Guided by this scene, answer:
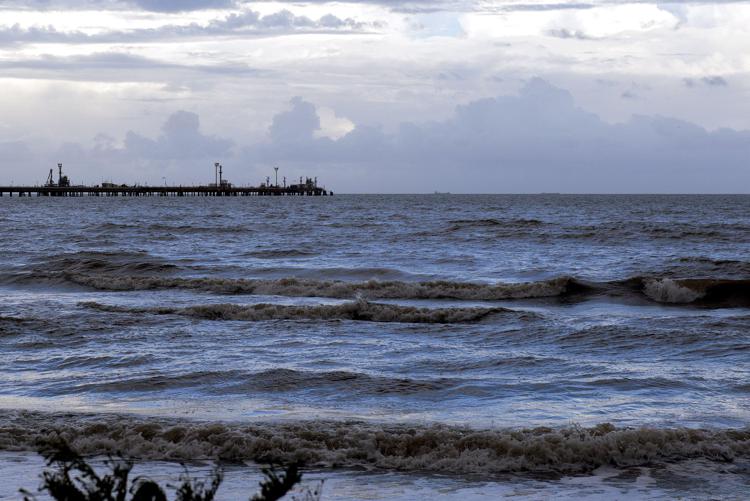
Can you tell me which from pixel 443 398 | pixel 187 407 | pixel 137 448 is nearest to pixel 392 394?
pixel 443 398

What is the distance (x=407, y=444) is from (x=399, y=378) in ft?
10.0

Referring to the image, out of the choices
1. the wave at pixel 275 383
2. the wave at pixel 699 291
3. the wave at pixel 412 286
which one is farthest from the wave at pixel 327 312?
the wave at pixel 275 383

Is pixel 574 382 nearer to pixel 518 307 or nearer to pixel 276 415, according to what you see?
pixel 276 415

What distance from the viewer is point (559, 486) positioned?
24.4 feet

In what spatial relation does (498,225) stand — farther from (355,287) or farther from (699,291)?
(699,291)

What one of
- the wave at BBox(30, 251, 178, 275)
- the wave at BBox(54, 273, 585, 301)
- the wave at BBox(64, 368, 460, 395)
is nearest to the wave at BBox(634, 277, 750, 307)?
the wave at BBox(54, 273, 585, 301)

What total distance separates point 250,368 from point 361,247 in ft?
88.0

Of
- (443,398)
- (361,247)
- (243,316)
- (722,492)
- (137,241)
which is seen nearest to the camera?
(722,492)

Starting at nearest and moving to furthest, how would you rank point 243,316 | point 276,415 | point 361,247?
1. point 276,415
2. point 243,316
3. point 361,247

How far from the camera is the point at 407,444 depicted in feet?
27.4

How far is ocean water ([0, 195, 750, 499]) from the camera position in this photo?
7980 mm

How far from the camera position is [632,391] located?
10797mm

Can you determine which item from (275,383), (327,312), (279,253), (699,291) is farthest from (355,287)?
(275,383)

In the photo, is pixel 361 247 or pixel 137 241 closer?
pixel 361 247
